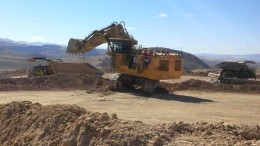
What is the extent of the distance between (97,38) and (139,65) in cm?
416

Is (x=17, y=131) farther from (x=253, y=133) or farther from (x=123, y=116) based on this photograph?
(x=253, y=133)

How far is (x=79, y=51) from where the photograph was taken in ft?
81.2

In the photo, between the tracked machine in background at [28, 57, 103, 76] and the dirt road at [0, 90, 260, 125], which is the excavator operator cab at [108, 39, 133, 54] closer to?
the dirt road at [0, 90, 260, 125]

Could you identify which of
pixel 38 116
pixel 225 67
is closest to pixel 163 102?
pixel 38 116

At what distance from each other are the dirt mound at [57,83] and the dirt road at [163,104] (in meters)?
1.25

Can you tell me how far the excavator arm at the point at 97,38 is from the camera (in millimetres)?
24406

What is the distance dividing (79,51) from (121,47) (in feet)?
11.3

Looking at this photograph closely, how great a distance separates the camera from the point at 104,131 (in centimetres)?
973

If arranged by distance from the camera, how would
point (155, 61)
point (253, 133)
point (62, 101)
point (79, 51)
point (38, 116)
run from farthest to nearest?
point (79, 51), point (155, 61), point (62, 101), point (38, 116), point (253, 133)

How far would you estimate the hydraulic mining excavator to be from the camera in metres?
21.3

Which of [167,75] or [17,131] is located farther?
[167,75]

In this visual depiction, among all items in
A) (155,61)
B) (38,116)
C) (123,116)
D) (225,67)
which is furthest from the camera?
(225,67)

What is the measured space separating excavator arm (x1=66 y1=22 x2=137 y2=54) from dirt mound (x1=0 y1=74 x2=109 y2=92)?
1.69 meters

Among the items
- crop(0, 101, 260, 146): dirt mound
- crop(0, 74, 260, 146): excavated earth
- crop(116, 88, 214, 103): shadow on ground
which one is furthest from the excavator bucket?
crop(0, 101, 260, 146): dirt mound
